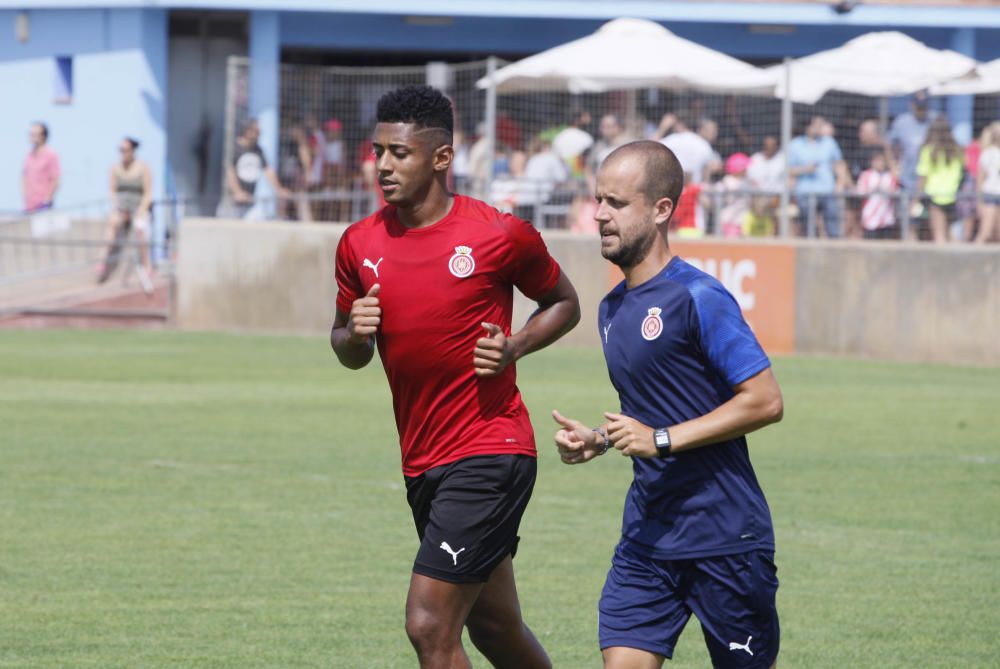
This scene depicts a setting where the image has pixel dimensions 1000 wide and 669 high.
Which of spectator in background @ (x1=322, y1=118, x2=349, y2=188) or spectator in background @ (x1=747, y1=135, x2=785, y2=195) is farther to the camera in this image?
spectator in background @ (x1=322, y1=118, x2=349, y2=188)

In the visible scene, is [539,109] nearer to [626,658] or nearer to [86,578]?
[86,578]

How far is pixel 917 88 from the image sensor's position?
21453mm

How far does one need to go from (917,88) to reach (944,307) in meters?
2.87

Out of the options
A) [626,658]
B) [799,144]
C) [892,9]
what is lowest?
[626,658]

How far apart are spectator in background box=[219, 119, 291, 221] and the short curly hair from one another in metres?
17.5

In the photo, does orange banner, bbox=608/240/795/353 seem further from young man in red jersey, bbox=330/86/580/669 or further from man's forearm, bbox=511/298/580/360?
young man in red jersey, bbox=330/86/580/669

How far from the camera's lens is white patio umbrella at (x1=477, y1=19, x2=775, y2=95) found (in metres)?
23.8

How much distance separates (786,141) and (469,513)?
610 inches

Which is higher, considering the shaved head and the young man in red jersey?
the shaved head

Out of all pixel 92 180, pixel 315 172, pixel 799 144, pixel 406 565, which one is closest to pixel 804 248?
pixel 799 144

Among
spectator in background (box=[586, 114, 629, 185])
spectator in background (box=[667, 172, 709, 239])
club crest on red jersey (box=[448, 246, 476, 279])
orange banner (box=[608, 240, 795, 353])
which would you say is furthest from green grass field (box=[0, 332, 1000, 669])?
spectator in background (box=[586, 114, 629, 185])

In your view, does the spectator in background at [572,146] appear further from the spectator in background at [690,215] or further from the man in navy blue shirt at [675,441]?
the man in navy blue shirt at [675,441]

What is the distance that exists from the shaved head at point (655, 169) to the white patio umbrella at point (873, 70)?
15.9m

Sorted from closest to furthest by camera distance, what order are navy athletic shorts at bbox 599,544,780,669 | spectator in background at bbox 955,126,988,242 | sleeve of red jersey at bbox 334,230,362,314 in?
navy athletic shorts at bbox 599,544,780,669 → sleeve of red jersey at bbox 334,230,362,314 → spectator in background at bbox 955,126,988,242
